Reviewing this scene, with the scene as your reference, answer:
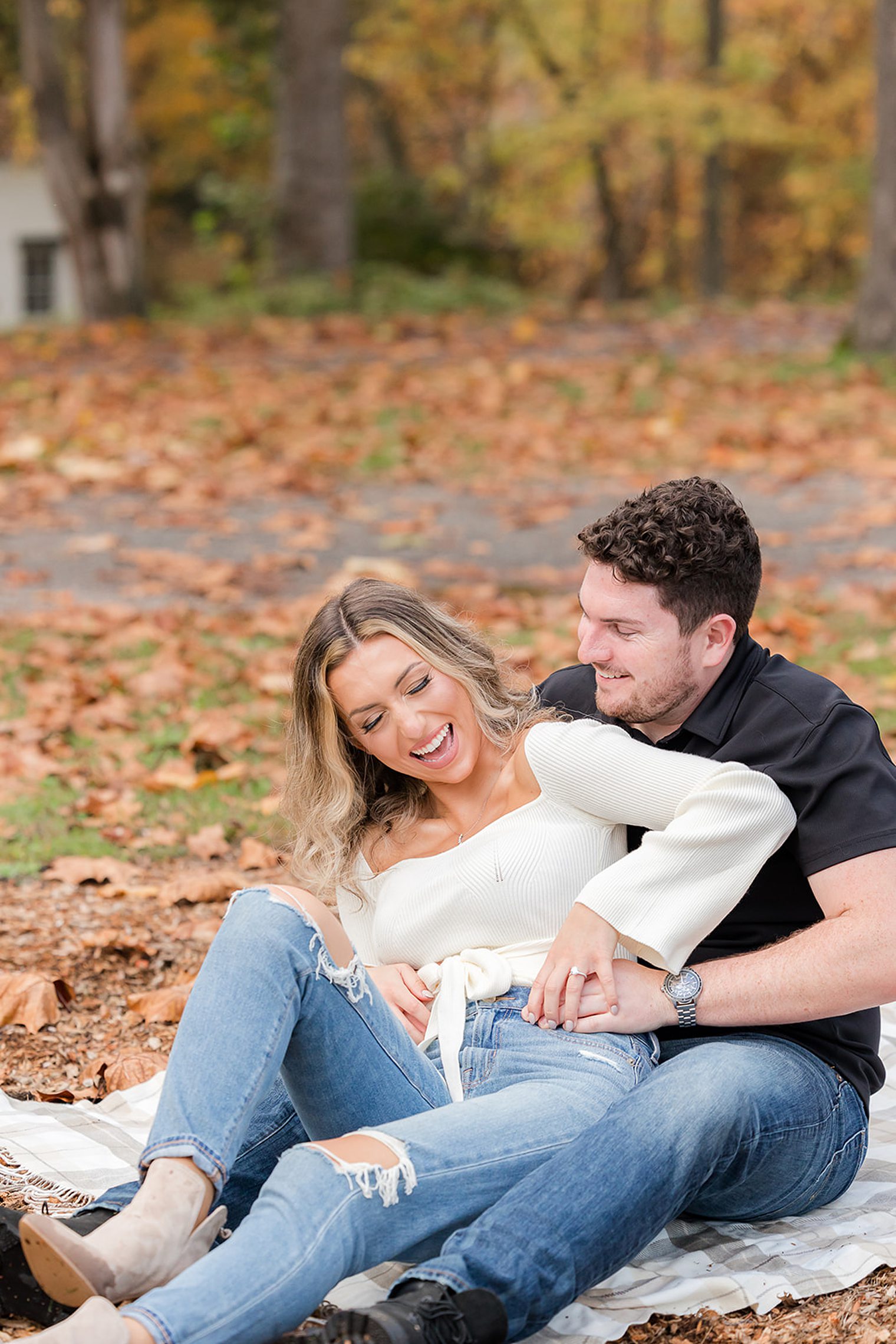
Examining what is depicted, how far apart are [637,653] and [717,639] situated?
0.49ft

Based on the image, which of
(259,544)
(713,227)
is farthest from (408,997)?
(713,227)

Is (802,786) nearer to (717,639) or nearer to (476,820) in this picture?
(717,639)

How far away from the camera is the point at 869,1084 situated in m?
2.79

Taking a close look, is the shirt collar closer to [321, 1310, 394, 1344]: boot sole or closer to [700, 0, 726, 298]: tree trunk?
[321, 1310, 394, 1344]: boot sole

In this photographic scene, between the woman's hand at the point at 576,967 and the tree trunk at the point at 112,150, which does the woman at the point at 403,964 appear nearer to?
the woman's hand at the point at 576,967

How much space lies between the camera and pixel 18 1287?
2.37 meters

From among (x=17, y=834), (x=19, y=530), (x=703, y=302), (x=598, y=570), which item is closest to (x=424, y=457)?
(x=19, y=530)

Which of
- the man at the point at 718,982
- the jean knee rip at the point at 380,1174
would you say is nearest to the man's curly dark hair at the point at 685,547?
the man at the point at 718,982

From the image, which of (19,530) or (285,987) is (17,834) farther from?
(19,530)

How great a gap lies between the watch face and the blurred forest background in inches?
410

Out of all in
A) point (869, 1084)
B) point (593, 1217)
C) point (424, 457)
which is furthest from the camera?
point (424, 457)

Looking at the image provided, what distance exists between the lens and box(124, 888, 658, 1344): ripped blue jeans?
2182 millimetres

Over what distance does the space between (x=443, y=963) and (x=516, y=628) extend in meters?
3.89

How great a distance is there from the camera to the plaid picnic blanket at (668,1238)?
2537 mm
